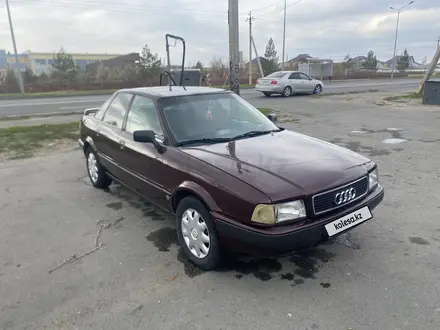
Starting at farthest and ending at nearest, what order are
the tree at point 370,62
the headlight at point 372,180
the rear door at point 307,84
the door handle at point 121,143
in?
the tree at point 370,62
the rear door at point 307,84
the door handle at point 121,143
the headlight at point 372,180

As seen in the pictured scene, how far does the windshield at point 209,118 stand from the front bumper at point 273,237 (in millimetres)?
1205

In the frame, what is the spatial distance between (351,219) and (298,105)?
1358cm

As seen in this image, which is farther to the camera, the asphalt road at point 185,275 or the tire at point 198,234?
the tire at point 198,234

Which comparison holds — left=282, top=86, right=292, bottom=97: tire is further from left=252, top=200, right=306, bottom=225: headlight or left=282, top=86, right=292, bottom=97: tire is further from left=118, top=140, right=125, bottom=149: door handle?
left=252, top=200, right=306, bottom=225: headlight

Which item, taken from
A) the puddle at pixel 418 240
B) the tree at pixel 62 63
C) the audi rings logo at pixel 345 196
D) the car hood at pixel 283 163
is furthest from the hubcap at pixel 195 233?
the tree at pixel 62 63

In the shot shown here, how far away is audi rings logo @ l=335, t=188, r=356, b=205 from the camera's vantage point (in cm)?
294

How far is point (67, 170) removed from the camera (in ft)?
21.1

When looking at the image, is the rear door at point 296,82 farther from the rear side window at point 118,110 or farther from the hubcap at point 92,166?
the rear side window at point 118,110

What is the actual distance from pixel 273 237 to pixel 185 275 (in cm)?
93

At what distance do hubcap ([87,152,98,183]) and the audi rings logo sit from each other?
12.0 ft

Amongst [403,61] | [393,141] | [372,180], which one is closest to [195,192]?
[372,180]

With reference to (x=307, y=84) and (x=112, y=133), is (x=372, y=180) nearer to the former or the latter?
(x=112, y=133)

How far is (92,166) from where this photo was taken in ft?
17.9

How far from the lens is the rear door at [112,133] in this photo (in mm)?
4566
